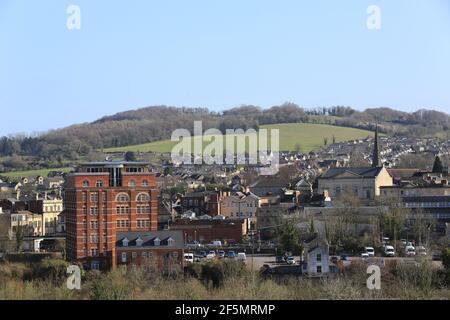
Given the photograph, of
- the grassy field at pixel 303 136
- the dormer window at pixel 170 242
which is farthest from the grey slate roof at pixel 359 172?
the grassy field at pixel 303 136

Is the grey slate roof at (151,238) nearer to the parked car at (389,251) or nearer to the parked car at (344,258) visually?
the parked car at (344,258)

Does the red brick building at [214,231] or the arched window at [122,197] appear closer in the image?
the arched window at [122,197]

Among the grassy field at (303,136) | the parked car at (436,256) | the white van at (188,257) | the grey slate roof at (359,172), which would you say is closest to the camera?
the parked car at (436,256)

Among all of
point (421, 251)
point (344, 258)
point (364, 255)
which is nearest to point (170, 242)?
point (344, 258)

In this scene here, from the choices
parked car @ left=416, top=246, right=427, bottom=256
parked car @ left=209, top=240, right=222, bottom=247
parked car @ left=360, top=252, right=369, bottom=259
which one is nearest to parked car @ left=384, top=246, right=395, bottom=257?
parked car @ left=360, top=252, right=369, bottom=259

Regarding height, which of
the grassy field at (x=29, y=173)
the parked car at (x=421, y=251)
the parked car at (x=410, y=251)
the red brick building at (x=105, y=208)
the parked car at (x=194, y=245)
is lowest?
the parked car at (x=194, y=245)

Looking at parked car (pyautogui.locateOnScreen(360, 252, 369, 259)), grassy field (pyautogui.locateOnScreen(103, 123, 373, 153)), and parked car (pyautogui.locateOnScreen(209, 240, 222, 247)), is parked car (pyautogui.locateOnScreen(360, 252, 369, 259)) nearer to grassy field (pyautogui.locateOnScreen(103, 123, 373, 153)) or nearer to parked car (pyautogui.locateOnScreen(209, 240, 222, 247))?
parked car (pyautogui.locateOnScreen(209, 240, 222, 247))

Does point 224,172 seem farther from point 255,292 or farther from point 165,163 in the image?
point 255,292
